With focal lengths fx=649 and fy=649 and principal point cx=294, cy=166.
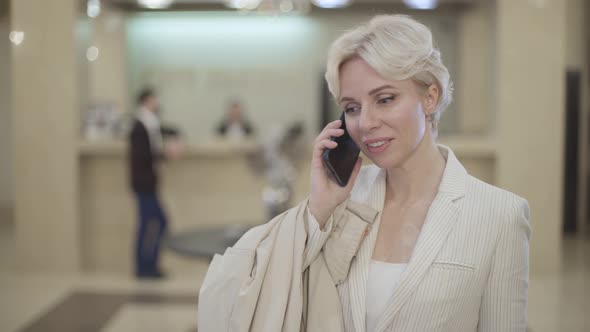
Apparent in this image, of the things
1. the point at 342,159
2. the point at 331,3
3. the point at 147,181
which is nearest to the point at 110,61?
the point at 331,3

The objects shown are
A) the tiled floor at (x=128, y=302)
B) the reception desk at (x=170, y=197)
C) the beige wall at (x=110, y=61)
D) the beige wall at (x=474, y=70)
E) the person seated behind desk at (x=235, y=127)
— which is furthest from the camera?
the beige wall at (x=474, y=70)

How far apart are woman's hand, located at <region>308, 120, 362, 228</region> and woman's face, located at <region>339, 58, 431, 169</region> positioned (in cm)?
7

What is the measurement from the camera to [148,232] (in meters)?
7.40

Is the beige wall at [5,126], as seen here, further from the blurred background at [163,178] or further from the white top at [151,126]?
the white top at [151,126]

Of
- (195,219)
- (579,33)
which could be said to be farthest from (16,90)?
(579,33)

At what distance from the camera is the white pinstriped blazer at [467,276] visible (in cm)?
171

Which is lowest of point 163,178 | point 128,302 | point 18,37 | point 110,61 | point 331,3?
point 128,302

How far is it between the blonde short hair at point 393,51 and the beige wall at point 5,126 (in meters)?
12.9

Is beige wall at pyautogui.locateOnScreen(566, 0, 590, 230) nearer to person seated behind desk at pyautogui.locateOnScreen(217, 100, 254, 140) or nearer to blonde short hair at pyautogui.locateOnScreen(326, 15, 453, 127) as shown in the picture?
person seated behind desk at pyautogui.locateOnScreen(217, 100, 254, 140)

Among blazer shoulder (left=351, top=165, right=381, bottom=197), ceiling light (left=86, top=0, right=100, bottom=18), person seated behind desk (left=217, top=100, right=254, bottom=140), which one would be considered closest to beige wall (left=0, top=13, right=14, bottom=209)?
ceiling light (left=86, top=0, right=100, bottom=18)

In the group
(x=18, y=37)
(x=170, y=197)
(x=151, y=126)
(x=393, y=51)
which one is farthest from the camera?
(x=170, y=197)

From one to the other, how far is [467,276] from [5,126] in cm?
1319

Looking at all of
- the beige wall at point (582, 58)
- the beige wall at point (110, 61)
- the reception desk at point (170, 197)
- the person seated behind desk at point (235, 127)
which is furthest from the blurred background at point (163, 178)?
the beige wall at point (110, 61)

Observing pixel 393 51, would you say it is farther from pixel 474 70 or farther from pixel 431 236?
pixel 474 70
